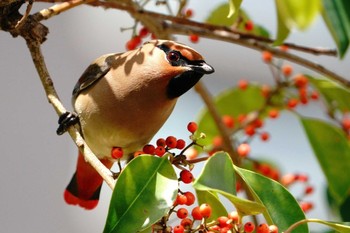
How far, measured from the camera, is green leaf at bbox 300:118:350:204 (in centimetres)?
255

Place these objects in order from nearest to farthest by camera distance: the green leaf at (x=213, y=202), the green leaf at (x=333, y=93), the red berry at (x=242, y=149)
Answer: the green leaf at (x=213, y=202) < the red berry at (x=242, y=149) < the green leaf at (x=333, y=93)

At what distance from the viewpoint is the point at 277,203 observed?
1664mm

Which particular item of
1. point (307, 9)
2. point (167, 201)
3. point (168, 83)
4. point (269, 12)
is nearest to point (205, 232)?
point (167, 201)

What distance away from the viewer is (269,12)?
7121 millimetres

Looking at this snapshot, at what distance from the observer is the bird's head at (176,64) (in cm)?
223

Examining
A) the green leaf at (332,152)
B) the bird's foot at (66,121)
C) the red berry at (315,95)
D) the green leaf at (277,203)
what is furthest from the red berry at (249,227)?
the red berry at (315,95)

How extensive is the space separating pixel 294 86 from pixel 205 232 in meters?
1.54

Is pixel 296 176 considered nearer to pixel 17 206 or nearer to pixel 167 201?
pixel 167 201

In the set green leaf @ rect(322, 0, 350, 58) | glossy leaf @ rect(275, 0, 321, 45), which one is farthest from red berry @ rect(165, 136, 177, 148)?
glossy leaf @ rect(275, 0, 321, 45)

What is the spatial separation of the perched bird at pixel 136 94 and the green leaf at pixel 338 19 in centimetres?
65

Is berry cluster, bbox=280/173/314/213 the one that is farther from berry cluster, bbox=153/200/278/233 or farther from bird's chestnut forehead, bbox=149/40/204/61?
berry cluster, bbox=153/200/278/233

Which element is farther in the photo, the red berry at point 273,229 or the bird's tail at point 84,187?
the bird's tail at point 84,187

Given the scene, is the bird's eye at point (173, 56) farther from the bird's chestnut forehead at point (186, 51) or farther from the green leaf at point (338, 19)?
the green leaf at point (338, 19)

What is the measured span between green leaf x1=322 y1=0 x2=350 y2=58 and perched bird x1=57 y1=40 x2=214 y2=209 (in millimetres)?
647
